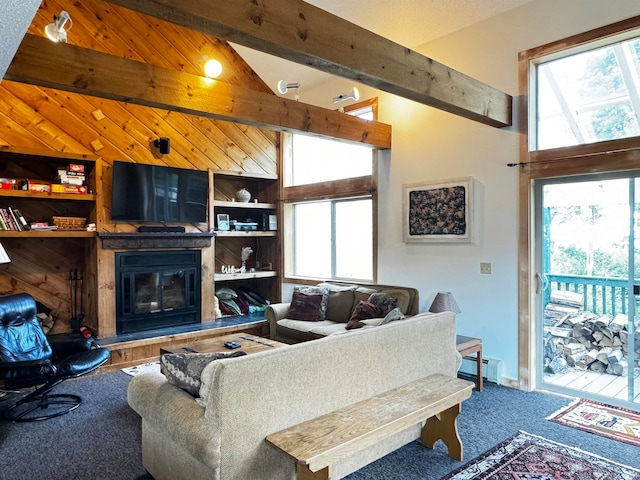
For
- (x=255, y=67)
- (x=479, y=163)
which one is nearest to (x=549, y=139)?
(x=479, y=163)

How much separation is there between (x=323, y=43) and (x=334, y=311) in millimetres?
3174

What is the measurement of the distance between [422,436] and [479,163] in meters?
2.79

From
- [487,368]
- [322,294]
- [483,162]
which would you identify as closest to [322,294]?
[322,294]

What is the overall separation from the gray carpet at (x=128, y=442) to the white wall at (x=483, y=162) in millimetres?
862

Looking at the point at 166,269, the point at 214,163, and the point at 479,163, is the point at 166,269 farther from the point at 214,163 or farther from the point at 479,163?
the point at 479,163

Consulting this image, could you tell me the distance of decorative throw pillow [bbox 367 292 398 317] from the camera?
4.39m

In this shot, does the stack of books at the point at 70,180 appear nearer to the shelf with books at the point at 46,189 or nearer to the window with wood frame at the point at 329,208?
the shelf with books at the point at 46,189

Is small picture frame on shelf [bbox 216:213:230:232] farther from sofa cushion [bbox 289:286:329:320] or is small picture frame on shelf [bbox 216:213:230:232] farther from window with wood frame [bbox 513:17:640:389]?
window with wood frame [bbox 513:17:640:389]

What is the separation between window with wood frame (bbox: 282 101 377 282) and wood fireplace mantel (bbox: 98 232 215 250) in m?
1.45

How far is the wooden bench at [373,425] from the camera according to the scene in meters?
1.93

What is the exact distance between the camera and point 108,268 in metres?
4.95

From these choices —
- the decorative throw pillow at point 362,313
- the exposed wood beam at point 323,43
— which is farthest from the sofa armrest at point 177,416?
the decorative throw pillow at point 362,313

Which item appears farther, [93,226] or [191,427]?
[93,226]

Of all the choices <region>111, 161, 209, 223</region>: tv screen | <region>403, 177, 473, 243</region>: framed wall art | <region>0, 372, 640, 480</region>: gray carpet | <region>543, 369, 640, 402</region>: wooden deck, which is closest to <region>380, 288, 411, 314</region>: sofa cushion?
<region>403, 177, 473, 243</region>: framed wall art
